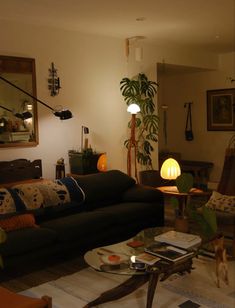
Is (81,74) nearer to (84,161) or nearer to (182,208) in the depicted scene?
(84,161)

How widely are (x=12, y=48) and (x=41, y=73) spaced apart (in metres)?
0.46

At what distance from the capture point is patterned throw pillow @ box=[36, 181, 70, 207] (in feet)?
13.1

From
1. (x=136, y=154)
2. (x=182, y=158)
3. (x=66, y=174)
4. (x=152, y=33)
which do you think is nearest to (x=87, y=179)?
(x=66, y=174)

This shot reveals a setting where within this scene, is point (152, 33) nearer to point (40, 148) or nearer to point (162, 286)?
point (40, 148)

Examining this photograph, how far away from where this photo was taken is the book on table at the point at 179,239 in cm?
300

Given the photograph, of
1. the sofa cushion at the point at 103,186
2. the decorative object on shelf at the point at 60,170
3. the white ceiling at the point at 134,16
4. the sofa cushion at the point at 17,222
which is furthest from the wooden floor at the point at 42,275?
the white ceiling at the point at 134,16

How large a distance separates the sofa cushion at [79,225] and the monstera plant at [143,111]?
6.34 ft

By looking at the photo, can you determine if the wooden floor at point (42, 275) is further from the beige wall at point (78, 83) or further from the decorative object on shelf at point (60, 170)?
the beige wall at point (78, 83)

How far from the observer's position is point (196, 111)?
784 cm

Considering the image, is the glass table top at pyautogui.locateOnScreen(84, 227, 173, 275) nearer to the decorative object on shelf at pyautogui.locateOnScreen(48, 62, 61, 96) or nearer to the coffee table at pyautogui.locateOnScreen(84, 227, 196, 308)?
the coffee table at pyautogui.locateOnScreen(84, 227, 196, 308)

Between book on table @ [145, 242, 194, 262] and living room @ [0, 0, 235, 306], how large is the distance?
7.39ft

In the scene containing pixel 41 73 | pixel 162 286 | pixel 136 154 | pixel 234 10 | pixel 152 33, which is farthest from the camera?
pixel 136 154

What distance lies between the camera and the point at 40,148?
190 inches

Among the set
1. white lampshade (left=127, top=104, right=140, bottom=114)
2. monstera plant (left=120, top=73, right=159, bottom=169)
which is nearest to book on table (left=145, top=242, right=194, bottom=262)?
white lampshade (left=127, top=104, right=140, bottom=114)
